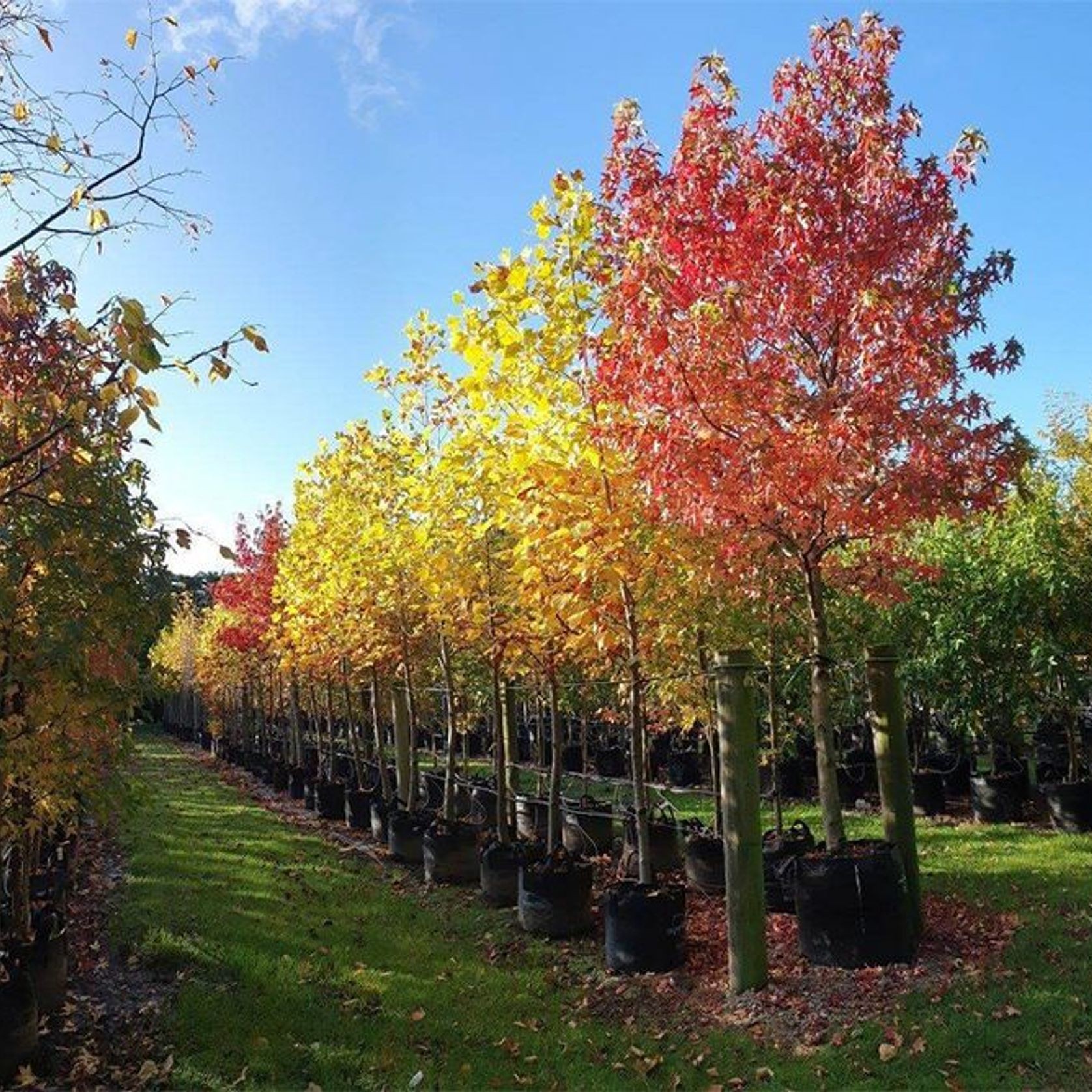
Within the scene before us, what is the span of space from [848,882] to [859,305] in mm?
3719

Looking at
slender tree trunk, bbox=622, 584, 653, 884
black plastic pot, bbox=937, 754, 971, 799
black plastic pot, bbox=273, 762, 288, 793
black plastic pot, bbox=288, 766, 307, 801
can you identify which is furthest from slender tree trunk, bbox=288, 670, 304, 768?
slender tree trunk, bbox=622, 584, 653, 884

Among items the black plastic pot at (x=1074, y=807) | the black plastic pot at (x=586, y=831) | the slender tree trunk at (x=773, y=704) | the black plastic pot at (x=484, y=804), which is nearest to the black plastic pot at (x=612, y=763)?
the black plastic pot at (x=484, y=804)

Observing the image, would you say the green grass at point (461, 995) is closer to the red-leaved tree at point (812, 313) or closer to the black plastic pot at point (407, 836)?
the black plastic pot at point (407, 836)

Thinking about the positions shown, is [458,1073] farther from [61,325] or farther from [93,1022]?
[61,325]

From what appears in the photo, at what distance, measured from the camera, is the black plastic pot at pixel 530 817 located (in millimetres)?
12195

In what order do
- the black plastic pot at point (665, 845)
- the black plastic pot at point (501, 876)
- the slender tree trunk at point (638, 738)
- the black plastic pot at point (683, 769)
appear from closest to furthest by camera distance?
1. the slender tree trunk at point (638, 738)
2. the black plastic pot at point (501, 876)
3. the black plastic pot at point (665, 845)
4. the black plastic pot at point (683, 769)

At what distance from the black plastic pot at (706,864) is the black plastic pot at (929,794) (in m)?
5.50

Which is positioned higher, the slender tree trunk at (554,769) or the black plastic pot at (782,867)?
the slender tree trunk at (554,769)

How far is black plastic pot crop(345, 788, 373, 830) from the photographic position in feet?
45.5

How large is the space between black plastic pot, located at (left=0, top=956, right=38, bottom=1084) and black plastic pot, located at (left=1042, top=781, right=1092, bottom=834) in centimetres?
1038

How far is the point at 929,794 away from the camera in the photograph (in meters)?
13.0

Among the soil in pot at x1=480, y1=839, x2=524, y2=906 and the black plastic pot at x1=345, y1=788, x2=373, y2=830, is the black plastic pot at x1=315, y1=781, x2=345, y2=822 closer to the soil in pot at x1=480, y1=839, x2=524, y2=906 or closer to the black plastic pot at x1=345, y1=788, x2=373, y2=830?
the black plastic pot at x1=345, y1=788, x2=373, y2=830

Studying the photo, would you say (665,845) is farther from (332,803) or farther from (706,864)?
(332,803)

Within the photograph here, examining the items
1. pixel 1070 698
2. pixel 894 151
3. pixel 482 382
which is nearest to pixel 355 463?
pixel 482 382
